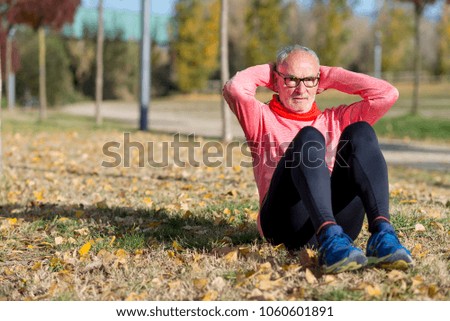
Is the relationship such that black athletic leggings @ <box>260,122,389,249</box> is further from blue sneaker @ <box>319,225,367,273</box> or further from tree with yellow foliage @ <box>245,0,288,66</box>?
tree with yellow foliage @ <box>245,0,288,66</box>

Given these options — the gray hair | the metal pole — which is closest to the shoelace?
the gray hair

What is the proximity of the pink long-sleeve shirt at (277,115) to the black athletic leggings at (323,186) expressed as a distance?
0.15 m

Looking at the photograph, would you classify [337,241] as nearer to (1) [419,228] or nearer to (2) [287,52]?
(2) [287,52]

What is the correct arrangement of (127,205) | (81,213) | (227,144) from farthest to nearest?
(227,144), (127,205), (81,213)

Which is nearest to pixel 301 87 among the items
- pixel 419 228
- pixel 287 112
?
pixel 287 112

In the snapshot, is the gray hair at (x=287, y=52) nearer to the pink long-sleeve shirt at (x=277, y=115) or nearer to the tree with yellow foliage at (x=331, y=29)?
the pink long-sleeve shirt at (x=277, y=115)

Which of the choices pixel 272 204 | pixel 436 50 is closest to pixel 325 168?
pixel 272 204

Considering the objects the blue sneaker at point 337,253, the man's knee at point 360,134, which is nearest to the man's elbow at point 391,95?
the man's knee at point 360,134

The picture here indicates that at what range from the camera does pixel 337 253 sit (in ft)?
9.84

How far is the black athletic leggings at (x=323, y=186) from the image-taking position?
123 inches

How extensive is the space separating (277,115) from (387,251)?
0.94 metres

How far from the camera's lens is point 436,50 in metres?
49.8
